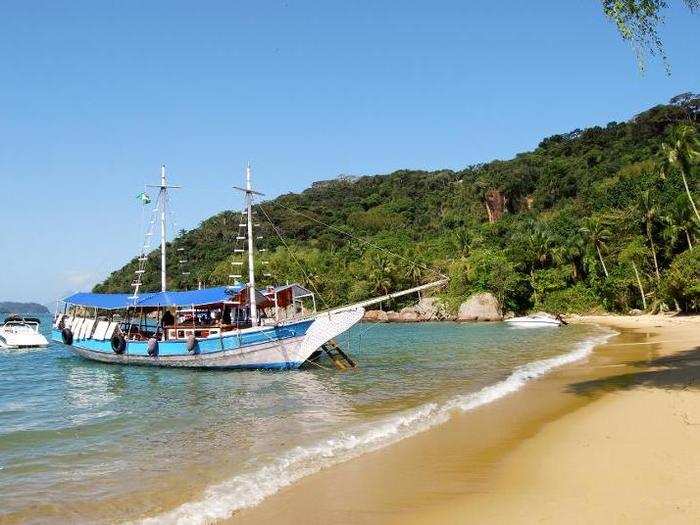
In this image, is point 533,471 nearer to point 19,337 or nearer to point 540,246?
point 19,337

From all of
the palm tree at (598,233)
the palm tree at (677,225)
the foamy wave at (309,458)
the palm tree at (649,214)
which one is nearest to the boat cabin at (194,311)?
the foamy wave at (309,458)

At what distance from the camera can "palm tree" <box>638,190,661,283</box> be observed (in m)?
55.0

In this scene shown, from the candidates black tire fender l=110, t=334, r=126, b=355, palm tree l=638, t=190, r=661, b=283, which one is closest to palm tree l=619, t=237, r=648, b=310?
palm tree l=638, t=190, r=661, b=283

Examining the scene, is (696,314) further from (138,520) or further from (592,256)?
(138,520)

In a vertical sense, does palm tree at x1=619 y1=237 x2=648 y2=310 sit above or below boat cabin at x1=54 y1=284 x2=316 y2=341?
above

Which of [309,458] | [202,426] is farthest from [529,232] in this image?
[309,458]

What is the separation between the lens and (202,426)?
14.9 meters

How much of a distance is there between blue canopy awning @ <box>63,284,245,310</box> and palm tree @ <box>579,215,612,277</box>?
45.0 meters

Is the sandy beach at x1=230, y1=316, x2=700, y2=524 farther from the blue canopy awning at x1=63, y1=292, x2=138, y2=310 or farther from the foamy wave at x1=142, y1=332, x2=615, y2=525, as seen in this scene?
the blue canopy awning at x1=63, y1=292, x2=138, y2=310

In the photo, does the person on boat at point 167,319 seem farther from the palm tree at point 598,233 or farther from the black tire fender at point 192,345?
the palm tree at point 598,233

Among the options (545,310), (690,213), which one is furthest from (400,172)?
(690,213)

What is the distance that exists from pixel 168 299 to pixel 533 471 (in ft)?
83.0

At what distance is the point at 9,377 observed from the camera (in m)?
28.5

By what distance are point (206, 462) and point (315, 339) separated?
55.9 feet
